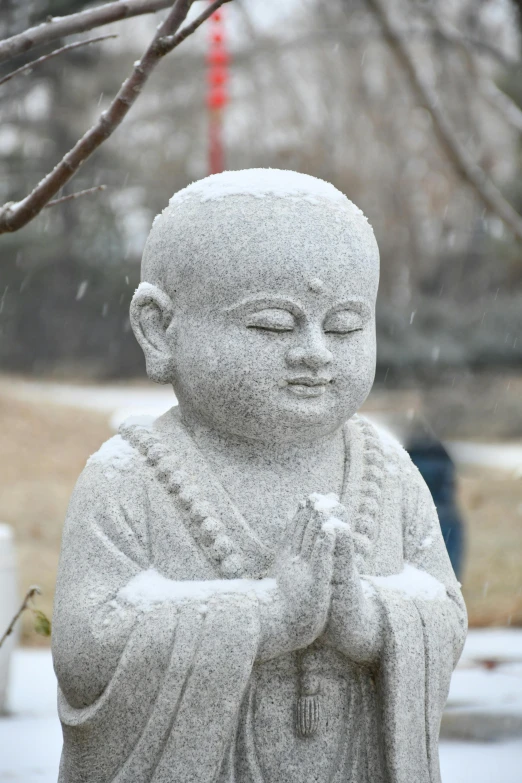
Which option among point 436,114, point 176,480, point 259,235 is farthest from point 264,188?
point 436,114

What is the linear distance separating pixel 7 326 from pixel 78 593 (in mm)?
15000

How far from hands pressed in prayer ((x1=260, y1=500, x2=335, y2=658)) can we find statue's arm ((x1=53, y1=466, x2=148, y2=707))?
0.32 meters

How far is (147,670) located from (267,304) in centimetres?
87

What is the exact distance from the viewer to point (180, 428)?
2.65 meters

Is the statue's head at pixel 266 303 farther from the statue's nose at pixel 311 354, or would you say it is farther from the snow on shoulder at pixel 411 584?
the snow on shoulder at pixel 411 584

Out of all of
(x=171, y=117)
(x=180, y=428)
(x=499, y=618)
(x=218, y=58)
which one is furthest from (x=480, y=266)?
(x=180, y=428)

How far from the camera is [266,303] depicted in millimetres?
2445

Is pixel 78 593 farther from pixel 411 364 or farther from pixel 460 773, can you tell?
pixel 411 364

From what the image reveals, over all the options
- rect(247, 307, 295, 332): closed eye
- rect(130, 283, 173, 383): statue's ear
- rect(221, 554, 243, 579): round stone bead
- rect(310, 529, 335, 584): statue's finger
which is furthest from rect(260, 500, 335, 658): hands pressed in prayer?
rect(130, 283, 173, 383): statue's ear

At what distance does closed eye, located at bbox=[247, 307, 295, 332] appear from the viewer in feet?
8.01

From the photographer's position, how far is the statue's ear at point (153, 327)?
2593 millimetres

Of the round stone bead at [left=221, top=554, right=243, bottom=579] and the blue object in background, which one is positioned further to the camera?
the blue object in background

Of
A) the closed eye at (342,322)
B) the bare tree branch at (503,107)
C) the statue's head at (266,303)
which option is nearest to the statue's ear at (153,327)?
the statue's head at (266,303)

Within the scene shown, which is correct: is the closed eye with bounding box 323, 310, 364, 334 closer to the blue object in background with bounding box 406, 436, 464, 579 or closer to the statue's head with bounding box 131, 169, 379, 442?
the statue's head with bounding box 131, 169, 379, 442
